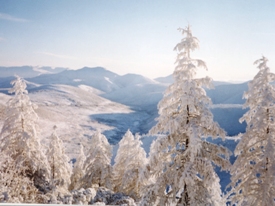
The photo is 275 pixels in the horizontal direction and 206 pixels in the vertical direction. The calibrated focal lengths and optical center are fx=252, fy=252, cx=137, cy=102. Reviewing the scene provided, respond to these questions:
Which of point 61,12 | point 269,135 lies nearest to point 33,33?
point 61,12

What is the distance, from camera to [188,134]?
5.43 m

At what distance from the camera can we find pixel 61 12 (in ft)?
30.8

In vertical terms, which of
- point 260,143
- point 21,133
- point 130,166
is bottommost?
point 130,166

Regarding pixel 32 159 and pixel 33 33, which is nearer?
pixel 33 33

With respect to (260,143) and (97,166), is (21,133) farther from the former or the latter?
(260,143)

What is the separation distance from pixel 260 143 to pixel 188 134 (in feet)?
6.64

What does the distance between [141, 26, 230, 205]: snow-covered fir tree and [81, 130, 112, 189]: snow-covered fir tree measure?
27.2 feet

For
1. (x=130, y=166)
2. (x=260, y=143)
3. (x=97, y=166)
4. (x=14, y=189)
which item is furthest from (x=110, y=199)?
(x=260, y=143)

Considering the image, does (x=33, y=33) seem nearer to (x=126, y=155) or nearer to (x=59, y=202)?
(x=59, y=202)

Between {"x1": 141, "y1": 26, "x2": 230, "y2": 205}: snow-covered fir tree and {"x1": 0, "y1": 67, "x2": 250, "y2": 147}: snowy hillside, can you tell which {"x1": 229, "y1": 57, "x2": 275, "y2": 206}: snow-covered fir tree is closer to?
{"x1": 141, "y1": 26, "x2": 230, "y2": 205}: snow-covered fir tree

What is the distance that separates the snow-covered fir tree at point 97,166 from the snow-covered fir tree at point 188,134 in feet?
27.2

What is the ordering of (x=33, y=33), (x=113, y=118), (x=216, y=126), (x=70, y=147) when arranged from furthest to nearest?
1. (x=113, y=118)
2. (x=70, y=147)
3. (x=33, y=33)
4. (x=216, y=126)

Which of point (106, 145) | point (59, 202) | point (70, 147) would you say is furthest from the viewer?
point (70, 147)

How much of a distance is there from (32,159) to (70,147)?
115 ft
